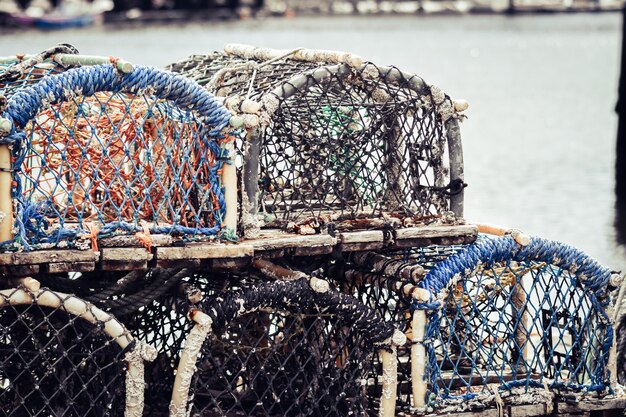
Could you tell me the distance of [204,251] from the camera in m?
5.77

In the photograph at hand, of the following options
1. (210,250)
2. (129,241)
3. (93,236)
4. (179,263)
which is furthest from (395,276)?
(93,236)

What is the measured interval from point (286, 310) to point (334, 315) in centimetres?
23

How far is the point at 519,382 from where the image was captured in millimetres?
6531

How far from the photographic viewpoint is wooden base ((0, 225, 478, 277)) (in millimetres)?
5504

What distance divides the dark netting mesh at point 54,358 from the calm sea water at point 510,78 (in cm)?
1244

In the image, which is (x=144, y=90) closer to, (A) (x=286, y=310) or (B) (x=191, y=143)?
(B) (x=191, y=143)

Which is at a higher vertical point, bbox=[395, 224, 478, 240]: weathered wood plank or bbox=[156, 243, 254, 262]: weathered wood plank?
bbox=[395, 224, 478, 240]: weathered wood plank

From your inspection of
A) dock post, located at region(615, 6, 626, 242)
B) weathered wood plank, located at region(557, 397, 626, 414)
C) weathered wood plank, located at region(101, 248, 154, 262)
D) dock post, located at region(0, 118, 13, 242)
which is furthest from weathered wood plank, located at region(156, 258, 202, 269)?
dock post, located at region(615, 6, 626, 242)

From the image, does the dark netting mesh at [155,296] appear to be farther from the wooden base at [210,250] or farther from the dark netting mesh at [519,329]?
the dark netting mesh at [519,329]

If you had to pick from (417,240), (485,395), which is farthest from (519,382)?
(417,240)

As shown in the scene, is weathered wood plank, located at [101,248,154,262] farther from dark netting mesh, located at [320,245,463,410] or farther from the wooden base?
dark netting mesh, located at [320,245,463,410]

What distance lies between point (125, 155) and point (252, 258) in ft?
2.52

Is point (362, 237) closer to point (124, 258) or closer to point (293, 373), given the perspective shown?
point (293, 373)

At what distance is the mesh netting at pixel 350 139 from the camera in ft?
21.0
